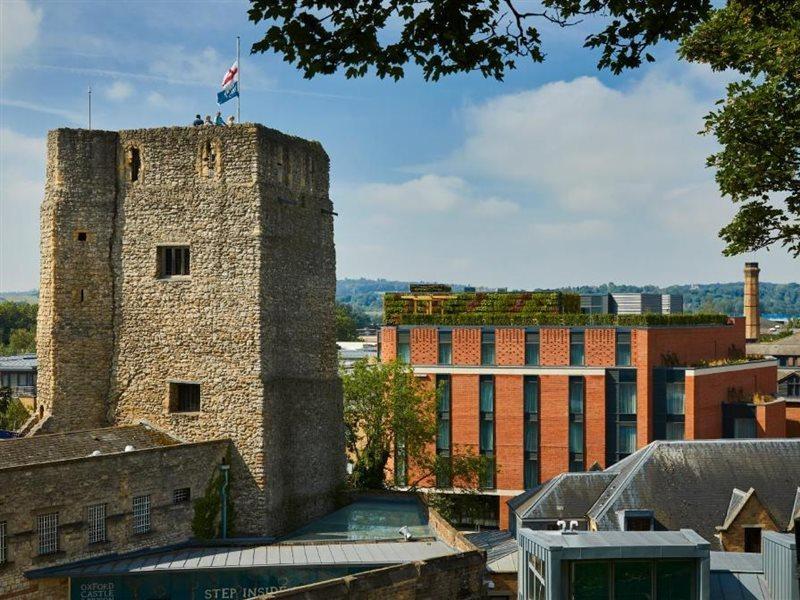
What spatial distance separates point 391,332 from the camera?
170ft

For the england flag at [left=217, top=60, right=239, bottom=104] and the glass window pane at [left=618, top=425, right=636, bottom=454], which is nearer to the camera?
the england flag at [left=217, top=60, right=239, bottom=104]

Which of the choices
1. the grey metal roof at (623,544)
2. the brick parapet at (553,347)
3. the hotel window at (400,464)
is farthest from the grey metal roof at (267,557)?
the brick parapet at (553,347)

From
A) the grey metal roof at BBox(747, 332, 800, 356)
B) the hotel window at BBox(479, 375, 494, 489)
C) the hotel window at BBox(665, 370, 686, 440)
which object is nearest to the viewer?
the hotel window at BBox(665, 370, 686, 440)

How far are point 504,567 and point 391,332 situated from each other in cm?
2469

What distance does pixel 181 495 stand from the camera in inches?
974

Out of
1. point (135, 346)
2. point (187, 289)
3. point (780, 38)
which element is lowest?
point (135, 346)

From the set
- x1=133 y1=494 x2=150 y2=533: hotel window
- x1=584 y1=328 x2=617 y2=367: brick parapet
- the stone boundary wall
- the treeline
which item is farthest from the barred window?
the treeline

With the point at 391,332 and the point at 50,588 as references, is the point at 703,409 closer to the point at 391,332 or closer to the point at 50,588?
the point at 391,332

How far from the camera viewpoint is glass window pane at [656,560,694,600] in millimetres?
18234

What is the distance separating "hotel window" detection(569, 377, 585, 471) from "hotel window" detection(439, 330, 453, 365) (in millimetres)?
6560

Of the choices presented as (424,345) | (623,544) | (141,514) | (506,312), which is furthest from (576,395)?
(623,544)

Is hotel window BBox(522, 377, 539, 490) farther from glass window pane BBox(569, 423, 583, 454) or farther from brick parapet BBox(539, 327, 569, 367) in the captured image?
glass window pane BBox(569, 423, 583, 454)

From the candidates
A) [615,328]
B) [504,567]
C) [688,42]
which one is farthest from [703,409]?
[688,42]

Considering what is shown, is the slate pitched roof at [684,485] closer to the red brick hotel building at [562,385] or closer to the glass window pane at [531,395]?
the red brick hotel building at [562,385]
